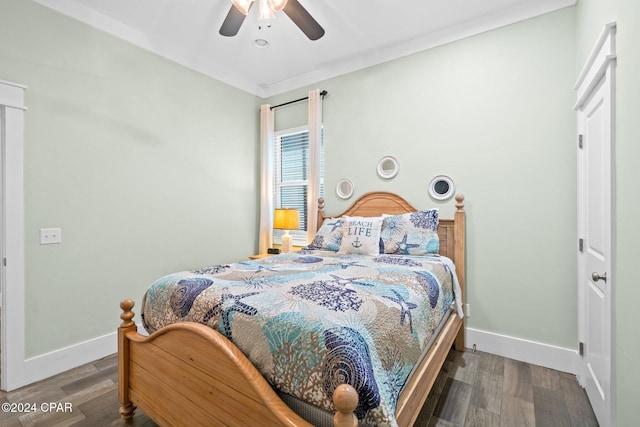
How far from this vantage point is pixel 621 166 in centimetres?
137

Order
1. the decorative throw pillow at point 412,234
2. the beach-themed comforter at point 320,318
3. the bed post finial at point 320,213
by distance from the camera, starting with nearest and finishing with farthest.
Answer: the beach-themed comforter at point 320,318 → the decorative throw pillow at point 412,234 → the bed post finial at point 320,213

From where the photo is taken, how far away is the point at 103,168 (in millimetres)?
2617

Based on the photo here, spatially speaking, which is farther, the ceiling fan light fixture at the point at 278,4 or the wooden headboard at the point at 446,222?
the wooden headboard at the point at 446,222

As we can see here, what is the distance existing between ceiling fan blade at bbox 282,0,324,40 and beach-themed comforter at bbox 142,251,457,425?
68.0 inches

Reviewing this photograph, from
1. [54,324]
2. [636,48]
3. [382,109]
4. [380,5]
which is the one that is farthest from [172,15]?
[636,48]

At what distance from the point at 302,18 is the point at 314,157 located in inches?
64.3

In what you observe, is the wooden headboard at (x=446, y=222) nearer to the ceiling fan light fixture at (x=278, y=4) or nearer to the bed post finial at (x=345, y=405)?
the ceiling fan light fixture at (x=278, y=4)

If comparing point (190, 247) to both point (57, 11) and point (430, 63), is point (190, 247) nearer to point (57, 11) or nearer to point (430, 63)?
point (57, 11)

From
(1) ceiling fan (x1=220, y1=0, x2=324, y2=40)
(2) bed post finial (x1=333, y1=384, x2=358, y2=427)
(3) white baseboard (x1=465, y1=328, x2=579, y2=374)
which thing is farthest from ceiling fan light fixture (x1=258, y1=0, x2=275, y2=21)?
(3) white baseboard (x1=465, y1=328, x2=579, y2=374)

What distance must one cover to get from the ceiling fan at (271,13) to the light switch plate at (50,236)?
201 cm

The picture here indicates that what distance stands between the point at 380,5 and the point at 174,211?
2.73 m

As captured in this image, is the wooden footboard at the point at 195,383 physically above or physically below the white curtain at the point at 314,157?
below

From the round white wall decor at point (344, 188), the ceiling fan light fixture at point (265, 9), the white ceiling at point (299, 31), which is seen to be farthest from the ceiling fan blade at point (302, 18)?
the round white wall decor at point (344, 188)

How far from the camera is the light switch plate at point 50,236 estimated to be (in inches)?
89.9
